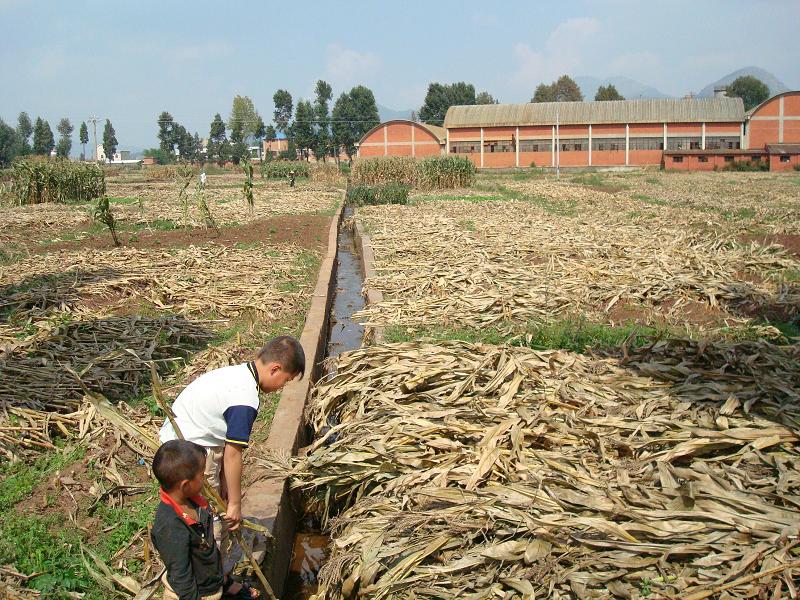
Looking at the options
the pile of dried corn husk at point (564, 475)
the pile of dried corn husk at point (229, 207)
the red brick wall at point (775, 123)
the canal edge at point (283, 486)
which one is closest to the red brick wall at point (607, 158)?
the red brick wall at point (775, 123)

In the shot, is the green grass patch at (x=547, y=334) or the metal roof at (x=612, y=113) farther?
the metal roof at (x=612, y=113)

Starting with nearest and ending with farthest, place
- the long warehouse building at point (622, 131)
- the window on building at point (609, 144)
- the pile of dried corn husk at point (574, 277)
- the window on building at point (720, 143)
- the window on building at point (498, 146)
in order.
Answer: the pile of dried corn husk at point (574, 277), the long warehouse building at point (622, 131), the window on building at point (720, 143), the window on building at point (609, 144), the window on building at point (498, 146)

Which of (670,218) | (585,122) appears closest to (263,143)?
(585,122)

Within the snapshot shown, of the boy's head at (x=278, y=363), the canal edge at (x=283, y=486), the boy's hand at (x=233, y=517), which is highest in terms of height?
the boy's head at (x=278, y=363)

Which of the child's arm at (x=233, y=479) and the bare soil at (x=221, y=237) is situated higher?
the bare soil at (x=221, y=237)

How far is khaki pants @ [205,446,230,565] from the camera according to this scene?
362 cm

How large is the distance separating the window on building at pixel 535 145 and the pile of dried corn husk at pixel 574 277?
153 ft

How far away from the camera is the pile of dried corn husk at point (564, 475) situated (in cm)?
307

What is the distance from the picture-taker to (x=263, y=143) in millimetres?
110125

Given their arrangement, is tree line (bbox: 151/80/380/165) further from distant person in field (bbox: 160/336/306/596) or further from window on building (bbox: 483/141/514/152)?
distant person in field (bbox: 160/336/306/596)

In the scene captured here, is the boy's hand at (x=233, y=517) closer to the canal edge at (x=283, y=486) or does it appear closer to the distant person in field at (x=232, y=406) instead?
the distant person in field at (x=232, y=406)

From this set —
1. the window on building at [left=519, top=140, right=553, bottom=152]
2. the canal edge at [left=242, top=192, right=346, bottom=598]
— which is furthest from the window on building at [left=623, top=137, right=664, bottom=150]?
the canal edge at [left=242, top=192, right=346, bottom=598]

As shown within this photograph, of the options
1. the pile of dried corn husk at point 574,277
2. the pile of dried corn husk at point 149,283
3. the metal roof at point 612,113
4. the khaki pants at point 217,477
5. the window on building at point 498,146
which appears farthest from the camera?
the window on building at point 498,146

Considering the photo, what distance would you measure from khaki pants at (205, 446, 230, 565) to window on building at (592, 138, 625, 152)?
59596 millimetres
